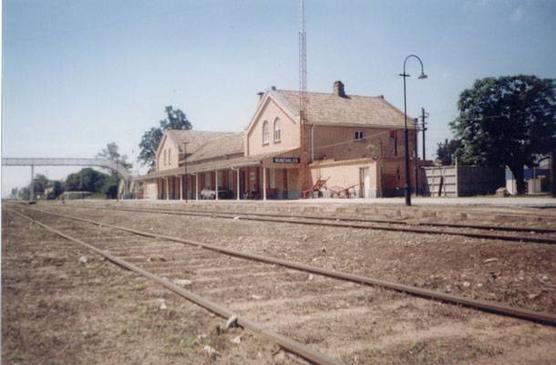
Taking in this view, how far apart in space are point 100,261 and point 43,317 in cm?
369

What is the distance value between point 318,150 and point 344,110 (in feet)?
18.4

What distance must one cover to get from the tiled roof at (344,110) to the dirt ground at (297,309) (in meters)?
28.6

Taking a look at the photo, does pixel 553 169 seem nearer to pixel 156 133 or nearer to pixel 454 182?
pixel 454 182

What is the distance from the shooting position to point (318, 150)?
3566 cm

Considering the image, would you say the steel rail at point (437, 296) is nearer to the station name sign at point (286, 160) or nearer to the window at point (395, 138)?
the station name sign at point (286, 160)

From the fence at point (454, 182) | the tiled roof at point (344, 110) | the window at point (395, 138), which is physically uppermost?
the tiled roof at point (344, 110)

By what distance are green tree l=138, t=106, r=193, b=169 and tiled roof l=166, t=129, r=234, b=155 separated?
88.8 feet

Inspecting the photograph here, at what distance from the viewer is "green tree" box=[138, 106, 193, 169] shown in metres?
86.8

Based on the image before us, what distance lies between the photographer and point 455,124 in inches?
667

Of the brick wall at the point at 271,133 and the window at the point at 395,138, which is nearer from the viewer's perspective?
the brick wall at the point at 271,133

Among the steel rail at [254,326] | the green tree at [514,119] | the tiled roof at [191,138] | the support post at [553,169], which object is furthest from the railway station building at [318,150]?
the steel rail at [254,326]

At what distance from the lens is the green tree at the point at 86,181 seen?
60.0 metres

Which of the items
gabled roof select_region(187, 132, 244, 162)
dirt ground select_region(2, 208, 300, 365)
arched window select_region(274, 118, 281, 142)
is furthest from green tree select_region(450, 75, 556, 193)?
gabled roof select_region(187, 132, 244, 162)

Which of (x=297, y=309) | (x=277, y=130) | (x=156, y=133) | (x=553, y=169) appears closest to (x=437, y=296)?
(x=297, y=309)
